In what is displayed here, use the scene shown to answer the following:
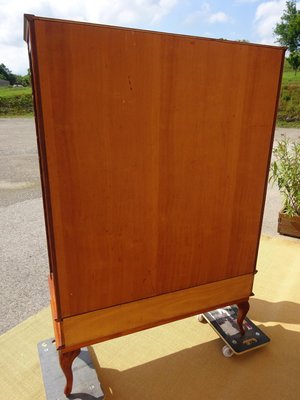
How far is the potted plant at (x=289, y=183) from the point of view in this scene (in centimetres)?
335

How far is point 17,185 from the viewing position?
522 cm

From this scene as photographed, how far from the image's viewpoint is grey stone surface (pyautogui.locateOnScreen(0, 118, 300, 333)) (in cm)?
241

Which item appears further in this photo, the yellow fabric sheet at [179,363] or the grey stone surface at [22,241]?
the grey stone surface at [22,241]

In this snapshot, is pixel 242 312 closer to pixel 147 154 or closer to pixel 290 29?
pixel 147 154

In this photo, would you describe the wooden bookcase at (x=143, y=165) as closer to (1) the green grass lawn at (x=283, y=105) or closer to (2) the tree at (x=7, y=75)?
(1) the green grass lawn at (x=283, y=105)

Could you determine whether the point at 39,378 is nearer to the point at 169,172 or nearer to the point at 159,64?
the point at 169,172

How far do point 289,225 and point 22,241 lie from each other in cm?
295

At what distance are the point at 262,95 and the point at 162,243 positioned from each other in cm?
86

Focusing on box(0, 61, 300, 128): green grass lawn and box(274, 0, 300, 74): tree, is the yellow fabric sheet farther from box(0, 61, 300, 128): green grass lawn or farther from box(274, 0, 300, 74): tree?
box(274, 0, 300, 74): tree

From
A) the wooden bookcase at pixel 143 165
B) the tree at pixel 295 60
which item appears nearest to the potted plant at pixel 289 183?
the wooden bookcase at pixel 143 165

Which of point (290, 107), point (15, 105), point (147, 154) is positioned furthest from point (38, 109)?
point (15, 105)

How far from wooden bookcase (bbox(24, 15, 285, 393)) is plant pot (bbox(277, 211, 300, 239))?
1902 millimetres

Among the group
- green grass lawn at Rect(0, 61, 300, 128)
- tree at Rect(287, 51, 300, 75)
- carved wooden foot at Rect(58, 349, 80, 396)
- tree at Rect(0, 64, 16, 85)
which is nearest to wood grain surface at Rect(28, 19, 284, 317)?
carved wooden foot at Rect(58, 349, 80, 396)

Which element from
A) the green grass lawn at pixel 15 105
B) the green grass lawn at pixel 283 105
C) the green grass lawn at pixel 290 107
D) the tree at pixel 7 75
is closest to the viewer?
the green grass lawn at pixel 290 107
